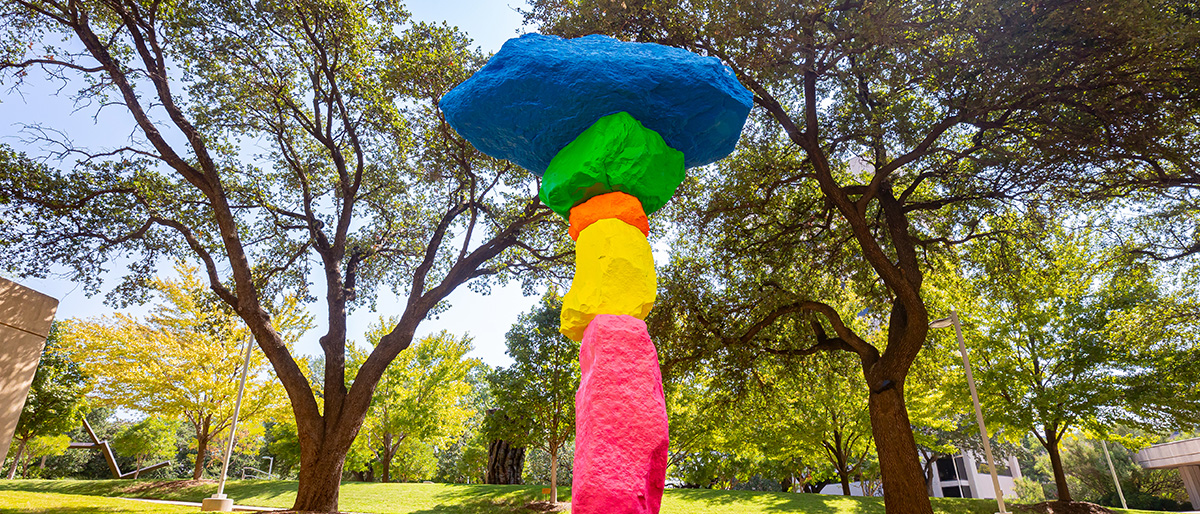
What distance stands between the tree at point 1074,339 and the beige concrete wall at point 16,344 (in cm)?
1677

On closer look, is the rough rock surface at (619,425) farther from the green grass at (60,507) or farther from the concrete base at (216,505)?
the concrete base at (216,505)

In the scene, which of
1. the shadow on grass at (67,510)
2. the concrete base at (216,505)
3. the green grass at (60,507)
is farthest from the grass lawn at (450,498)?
the shadow on grass at (67,510)

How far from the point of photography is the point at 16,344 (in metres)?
7.05

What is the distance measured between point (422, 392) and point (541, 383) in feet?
22.8

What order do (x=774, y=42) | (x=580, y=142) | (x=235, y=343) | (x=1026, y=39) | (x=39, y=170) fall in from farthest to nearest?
(x=235, y=343) → (x=39, y=170) → (x=774, y=42) → (x=1026, y=39) → (x=580, y=142)

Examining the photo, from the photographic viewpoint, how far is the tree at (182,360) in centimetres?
1678

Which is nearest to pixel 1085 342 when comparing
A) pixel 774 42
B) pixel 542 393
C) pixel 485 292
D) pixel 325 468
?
pixel 774 42

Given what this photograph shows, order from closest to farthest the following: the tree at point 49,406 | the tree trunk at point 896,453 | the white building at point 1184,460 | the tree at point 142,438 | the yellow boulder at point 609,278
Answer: the yellow boulder at point 609,278
the tree trunk at point 896,453
the tree at point 49,406
the white building at point 1184,460
the tree at point 142,438

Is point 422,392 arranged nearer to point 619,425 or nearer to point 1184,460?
point 619,425

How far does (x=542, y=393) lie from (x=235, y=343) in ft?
36.5

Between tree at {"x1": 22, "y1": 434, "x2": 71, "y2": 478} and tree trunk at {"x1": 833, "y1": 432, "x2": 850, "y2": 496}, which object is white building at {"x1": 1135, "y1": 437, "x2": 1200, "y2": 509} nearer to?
tree trunk at {"x1": 833, "y1": 432, "x2": 850, "y2": 496}

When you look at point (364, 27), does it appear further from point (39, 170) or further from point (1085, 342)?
point (1085, 342)

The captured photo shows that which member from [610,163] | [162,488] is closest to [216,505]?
[162,488]

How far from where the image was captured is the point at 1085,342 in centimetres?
1571
